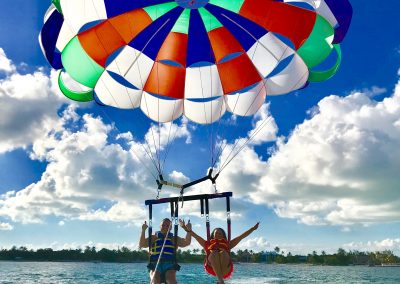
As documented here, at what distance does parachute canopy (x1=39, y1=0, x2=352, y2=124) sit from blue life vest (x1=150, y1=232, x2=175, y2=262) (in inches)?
156

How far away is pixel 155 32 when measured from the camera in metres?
10.1

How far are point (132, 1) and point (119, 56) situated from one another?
146 centimetres

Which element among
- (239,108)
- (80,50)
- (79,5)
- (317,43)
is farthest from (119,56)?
(317,43)

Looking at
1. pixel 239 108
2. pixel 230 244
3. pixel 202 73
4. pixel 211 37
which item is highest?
pixel 211 37

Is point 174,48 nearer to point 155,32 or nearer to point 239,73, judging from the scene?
point 155,32

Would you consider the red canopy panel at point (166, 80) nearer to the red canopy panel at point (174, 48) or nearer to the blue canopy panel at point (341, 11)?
the red canopy panel at point (174, 48)

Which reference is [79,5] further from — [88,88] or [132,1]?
[88,88]

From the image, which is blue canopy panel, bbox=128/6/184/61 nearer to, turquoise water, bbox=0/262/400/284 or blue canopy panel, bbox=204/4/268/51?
blue canopy panel, bbox=204/4/268/51

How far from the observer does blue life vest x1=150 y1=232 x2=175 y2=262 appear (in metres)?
7.60

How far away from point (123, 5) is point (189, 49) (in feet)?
6.66

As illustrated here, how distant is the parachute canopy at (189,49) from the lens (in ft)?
30.1

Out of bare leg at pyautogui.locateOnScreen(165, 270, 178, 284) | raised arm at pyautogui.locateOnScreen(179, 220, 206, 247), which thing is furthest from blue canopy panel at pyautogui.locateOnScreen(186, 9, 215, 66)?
bare leg at pyautogui.locateOnScreen(165, 270, 178, 284)

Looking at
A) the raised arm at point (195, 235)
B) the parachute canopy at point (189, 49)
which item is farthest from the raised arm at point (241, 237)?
the parachute canopy at point (189, 49)

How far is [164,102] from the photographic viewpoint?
426 inches
